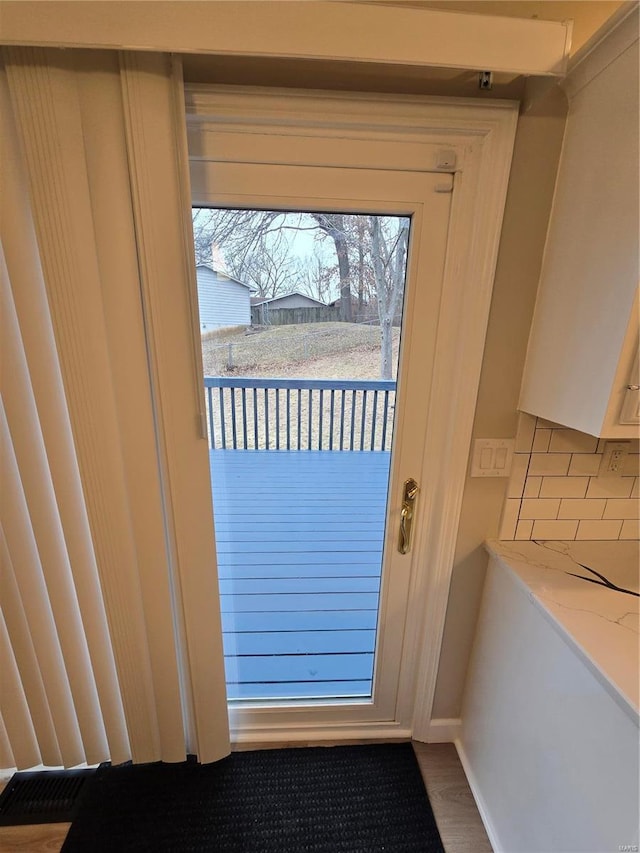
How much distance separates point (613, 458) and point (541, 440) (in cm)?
24

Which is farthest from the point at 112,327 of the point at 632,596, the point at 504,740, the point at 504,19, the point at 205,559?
the point at 504,740

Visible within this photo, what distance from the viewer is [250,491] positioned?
1329 millimetres

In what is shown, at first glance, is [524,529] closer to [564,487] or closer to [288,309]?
[564,487]

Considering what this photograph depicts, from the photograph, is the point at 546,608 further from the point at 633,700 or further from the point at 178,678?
the point at 178,678

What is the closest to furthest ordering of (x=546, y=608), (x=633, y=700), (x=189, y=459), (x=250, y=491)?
(x=633, y=700)
(x=546, y=608)
(x=189, y=459)
(x=250, y=491)

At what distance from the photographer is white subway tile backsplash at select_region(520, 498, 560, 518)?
1.24m

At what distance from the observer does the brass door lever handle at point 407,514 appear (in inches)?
49.0

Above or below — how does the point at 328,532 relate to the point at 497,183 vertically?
below

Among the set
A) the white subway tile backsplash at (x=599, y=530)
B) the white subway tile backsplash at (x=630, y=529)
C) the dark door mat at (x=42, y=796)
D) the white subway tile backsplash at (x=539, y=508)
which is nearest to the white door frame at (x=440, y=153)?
the white subway tile backsplash at (x=539, y=508)

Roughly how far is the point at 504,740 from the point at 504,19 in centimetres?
184

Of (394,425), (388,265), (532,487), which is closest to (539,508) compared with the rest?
(532,487)

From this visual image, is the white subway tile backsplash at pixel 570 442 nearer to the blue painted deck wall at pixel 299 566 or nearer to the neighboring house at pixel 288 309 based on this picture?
the blue painted deck wall at pixel 299 566

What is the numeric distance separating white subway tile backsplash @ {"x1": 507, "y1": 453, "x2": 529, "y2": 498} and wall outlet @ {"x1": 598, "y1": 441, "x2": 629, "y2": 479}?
0.78 ft

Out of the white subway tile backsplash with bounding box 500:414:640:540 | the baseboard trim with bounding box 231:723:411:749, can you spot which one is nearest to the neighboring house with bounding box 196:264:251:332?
the white subway tile backsplash with bounding box 500:414:640:540
